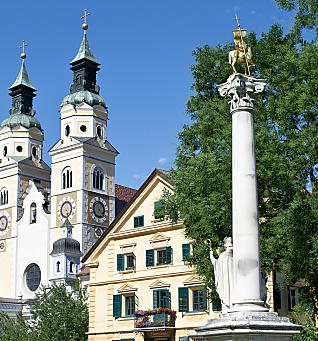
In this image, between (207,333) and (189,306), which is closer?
(207,333)

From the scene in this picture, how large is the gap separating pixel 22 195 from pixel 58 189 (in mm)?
7003

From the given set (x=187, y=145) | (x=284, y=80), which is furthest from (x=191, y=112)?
(x=284, y=80)

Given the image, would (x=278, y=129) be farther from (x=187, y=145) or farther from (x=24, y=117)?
(x=24, y=117)

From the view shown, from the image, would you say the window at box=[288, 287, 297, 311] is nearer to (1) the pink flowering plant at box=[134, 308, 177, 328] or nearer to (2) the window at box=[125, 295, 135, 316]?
(1) the pink flowering plant at box=[134, 308, 177, 328]

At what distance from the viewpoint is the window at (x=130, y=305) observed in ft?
123

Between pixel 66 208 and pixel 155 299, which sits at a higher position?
pixel 66 208

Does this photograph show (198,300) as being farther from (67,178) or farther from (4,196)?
(4,196)

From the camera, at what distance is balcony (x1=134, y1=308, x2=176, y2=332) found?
34688 millimetres

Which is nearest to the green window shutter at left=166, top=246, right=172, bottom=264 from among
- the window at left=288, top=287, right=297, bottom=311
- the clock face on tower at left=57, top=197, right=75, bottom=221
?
the window at left=288, top=287, right=297, bottom=311

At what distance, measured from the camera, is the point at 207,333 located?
507 inches

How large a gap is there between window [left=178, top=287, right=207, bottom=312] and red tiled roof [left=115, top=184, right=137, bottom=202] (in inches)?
1642

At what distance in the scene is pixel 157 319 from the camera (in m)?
34.8

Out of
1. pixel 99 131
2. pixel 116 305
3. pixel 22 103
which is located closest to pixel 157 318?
pixel 116 305

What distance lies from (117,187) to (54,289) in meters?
34.7
